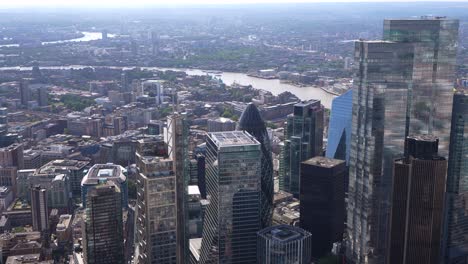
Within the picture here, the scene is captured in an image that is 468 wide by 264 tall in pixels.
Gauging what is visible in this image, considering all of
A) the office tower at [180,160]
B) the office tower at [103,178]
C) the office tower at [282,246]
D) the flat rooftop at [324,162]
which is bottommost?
the office tower at [282,246]

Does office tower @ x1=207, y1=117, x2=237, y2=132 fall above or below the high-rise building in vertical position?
below

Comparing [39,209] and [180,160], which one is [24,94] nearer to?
[39,209]

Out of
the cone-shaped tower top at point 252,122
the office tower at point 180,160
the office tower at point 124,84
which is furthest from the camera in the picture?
the office tower at point 124,84

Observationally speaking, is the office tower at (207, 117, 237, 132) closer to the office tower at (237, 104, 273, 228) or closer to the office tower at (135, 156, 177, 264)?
the office tower at (237, 104, 273, 228)

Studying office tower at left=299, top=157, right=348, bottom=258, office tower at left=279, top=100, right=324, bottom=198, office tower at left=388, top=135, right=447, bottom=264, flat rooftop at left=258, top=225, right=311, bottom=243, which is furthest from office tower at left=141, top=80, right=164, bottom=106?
office tower at left=388, top=135, right=447, bottom=264

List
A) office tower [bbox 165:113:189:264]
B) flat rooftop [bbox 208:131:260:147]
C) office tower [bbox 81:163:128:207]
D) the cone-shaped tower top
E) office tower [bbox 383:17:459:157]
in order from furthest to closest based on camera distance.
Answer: the cone-shaped tower top < office tower [bbox 81:163:128:207] < office tower [bbox 383:17:459:157] < flat rooftop [bbox 208:131:260:147] < office tower [bbox 165:113:189:264]

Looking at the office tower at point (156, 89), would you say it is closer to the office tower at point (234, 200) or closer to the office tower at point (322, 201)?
the office tower at point (322, 201)

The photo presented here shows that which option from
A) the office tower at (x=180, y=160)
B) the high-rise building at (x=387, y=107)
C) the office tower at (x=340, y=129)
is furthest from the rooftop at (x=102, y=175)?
the office tower at (x=340, y=129)

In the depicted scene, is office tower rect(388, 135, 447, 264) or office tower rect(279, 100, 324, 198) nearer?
office tower rect(388, 135, 447, 264)
